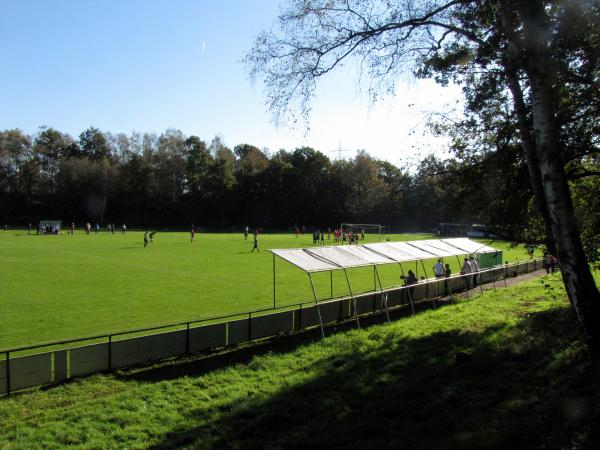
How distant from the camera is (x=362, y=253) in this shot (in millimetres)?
16250

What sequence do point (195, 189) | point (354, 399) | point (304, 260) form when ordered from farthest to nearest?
point (195, 189)
point (304, 260)
point (354, 399)

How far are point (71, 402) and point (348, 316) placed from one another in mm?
9230

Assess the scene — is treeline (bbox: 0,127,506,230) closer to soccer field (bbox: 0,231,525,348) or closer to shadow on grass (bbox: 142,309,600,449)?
soccer field (bbox: 0,231,525,348)

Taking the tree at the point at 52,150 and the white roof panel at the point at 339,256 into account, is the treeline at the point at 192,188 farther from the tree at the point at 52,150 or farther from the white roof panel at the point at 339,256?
the white roof panel at the point at 339,256

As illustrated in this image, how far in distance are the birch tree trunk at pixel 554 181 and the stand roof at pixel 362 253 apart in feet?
24.6

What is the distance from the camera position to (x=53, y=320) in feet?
46.0

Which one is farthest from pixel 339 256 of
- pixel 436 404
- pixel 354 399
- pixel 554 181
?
pixel 554 181

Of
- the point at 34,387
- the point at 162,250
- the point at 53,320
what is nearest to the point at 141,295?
the point at 53,320

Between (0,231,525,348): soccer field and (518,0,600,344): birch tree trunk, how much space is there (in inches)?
441

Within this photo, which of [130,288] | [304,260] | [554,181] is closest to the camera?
[554,181]

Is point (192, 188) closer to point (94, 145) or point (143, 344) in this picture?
point (94, 145)

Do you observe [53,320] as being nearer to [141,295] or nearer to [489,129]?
[141,295]

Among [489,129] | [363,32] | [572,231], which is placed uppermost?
[363,32]

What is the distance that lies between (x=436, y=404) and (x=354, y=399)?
1.35 m
